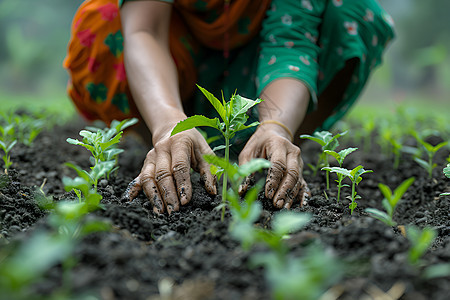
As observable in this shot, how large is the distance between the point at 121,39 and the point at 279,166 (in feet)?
4.47

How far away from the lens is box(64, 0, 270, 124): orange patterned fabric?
231 centimetres

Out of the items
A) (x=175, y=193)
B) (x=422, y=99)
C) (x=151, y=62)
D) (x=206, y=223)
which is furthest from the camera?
(x=422, y=99)

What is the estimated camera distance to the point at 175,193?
1.42 m

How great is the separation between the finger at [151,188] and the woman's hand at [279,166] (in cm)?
29

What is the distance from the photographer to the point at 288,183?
149cm

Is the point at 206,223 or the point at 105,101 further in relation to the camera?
the point at 105,101

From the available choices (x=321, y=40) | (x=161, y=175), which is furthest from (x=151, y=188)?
(x=321, y=40)

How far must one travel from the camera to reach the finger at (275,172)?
147 cm

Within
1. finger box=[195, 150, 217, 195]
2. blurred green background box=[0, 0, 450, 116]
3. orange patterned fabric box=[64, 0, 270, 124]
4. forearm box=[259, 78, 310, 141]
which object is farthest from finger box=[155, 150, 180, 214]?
blurred green background box=[0, 0, 450, 116]

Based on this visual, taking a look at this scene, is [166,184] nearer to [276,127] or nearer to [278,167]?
[278,167]

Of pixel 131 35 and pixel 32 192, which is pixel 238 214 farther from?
pixel 131 35

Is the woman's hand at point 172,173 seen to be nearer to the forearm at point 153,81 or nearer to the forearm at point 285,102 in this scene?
the forearm at point 153,81

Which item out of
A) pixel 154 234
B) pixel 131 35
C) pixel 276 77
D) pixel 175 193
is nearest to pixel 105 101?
pixel 131 35

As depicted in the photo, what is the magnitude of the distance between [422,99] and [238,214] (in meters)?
16.4
